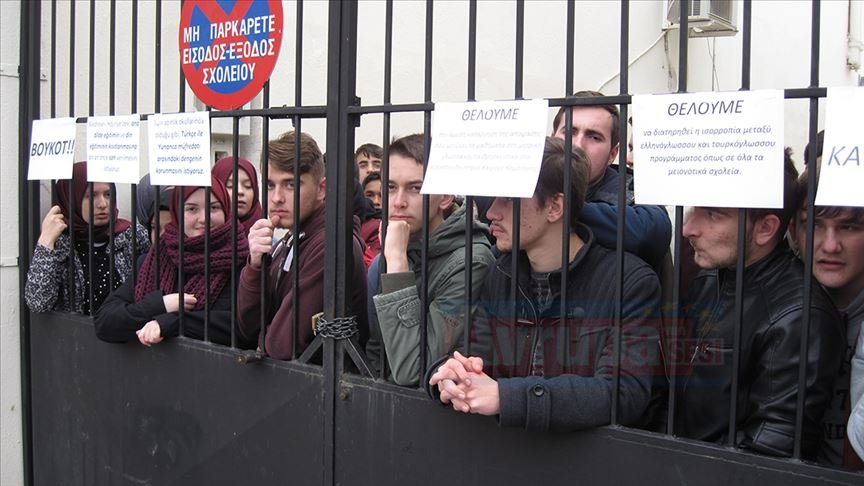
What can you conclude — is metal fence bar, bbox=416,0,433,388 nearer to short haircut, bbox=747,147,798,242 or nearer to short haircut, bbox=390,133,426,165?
short haircut, bbox=390,133,426,165

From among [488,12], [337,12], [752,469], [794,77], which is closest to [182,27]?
[337,12]

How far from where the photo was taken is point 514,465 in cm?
214

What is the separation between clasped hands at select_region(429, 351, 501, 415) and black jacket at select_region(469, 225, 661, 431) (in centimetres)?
3

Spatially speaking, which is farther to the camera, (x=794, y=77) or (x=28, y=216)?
(x=794, y=77)

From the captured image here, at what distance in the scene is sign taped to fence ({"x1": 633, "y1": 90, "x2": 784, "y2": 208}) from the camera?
1740 mm

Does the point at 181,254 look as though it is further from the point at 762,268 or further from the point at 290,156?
the point at 762,268

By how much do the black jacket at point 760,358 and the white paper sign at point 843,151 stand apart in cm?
25

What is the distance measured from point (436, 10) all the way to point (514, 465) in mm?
4223

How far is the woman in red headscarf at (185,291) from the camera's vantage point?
2.93 metres

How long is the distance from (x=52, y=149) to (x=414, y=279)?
1.87 metres

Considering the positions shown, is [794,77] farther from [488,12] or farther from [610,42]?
[488,12]

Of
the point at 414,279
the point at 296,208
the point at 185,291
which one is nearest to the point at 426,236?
the point at 414,279

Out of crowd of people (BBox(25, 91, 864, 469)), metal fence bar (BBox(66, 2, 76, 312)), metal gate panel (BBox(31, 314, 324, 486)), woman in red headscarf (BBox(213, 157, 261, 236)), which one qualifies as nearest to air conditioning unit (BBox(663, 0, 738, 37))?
crowd of people (BBox(25, 91, 864, 469))

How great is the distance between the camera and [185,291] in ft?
9.86
